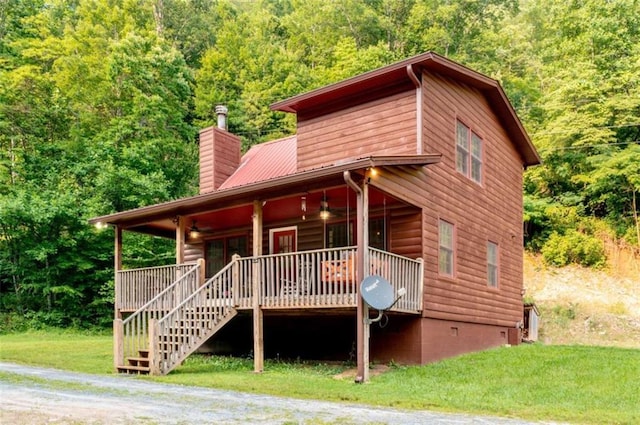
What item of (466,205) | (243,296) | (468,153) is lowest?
(243,296)

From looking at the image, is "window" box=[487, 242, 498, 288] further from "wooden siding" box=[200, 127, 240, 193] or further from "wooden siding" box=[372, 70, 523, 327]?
"wooden siding" box=[200, 127, 240, 193]

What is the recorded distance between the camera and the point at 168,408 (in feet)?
23.0

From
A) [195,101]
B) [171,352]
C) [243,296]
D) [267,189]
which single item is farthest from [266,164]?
[195,101]

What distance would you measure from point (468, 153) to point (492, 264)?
10.6ft

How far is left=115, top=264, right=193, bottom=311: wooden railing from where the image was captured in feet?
45.8

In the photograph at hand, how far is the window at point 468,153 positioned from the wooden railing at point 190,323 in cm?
642

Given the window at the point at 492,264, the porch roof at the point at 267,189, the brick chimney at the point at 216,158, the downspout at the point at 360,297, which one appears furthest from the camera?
the brick chimney at the point at 216,158

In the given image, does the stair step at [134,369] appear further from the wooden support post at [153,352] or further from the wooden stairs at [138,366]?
the wooden support post at [153,352]

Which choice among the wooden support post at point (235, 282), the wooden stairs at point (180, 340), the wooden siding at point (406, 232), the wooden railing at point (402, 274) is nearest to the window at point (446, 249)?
the wooden siding at point (406, 232)

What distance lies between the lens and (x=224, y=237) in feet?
57.1

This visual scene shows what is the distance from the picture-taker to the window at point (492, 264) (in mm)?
16062

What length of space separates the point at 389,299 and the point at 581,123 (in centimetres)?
2158

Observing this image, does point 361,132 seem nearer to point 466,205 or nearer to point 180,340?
point 466,205

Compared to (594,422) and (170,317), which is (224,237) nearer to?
(170,317)
